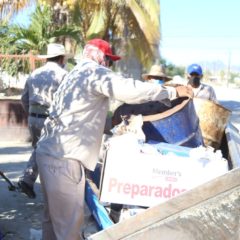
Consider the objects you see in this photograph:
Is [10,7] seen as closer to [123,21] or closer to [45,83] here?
[123,21]

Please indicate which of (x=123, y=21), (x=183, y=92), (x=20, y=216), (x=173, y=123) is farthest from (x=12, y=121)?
(x=183, y=92)

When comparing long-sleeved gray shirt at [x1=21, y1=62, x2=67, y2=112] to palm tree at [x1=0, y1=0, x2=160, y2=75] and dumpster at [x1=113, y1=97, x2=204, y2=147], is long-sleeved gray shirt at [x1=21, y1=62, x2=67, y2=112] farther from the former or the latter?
palm tree at [x1=0, y1=0, x2=160, y2=75]

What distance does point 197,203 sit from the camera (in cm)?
223

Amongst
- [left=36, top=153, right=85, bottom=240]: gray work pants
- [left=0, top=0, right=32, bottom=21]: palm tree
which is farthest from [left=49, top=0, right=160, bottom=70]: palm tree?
[left=36, top=153, right=85, bottom=240]: gray work pants

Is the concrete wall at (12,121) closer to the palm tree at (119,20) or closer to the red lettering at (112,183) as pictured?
the palm tree at (119,20)

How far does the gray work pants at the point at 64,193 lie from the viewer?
3.79 m

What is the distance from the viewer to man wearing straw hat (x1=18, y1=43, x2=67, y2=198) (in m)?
6.28

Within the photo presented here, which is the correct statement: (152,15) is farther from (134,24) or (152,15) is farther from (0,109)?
(0,109)

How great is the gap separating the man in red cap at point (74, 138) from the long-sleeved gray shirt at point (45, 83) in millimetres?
2396

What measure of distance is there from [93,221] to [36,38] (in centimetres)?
1009

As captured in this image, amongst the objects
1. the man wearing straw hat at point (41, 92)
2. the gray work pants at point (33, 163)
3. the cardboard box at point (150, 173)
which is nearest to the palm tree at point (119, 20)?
the man wearing straw hat at point (41, 92)

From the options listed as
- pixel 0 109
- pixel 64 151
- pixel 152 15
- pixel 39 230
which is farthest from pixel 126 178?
pixel 152 15

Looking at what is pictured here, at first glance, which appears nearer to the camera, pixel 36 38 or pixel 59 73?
pixel 59 73

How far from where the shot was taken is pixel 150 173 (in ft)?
10.3
